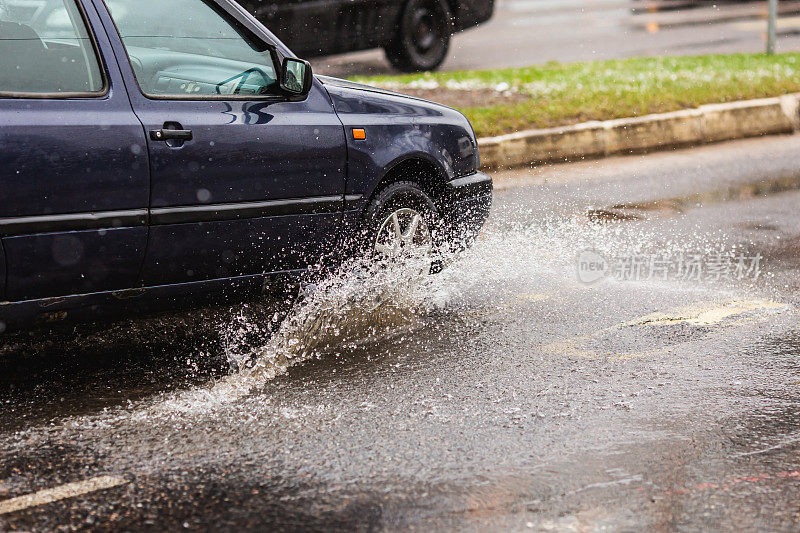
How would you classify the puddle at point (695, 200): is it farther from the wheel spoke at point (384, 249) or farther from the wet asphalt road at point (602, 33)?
the wet asphalt road at point (602, 33)

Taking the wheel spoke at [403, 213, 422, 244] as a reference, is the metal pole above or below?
above

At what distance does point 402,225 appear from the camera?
594 centimetres

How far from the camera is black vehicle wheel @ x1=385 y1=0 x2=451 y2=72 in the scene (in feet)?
47.2

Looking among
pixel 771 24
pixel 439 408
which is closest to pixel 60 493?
pixel 439 408

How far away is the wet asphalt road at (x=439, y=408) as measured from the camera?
365cm

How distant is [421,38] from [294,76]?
9711 millimetres

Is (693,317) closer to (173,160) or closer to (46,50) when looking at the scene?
(173,160)

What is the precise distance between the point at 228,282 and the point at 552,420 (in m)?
1.67

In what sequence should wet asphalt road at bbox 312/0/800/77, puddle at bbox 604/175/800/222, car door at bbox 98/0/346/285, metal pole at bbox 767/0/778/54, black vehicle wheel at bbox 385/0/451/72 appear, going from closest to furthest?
1. car door at bbox 98/0/346/285
2. puddle at bbox 604/175/800/222
3. metal pole at bbox 767/0/778/54
4. black vehicle wheel at bbox 385/0/451/72
5. wet asphalt road at bbox 312/0/800/77

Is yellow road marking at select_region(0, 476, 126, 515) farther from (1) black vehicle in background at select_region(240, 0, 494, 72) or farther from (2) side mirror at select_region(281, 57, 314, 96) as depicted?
(1) black vehicle in background at select_region(240, 0, 494, 72)

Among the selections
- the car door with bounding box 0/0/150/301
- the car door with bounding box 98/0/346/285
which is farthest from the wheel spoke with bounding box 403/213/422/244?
the car door with bounding box 0/0/150/301

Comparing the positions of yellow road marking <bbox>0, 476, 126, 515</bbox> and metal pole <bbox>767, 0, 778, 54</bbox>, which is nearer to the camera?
yellow road marking <bbox>0, 476, 126, 515</bbox>

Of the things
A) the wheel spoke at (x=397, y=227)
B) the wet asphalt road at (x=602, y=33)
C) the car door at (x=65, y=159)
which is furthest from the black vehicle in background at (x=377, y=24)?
the car door at (x=65, y=159)

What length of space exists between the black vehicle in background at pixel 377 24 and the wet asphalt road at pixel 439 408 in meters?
6.75
